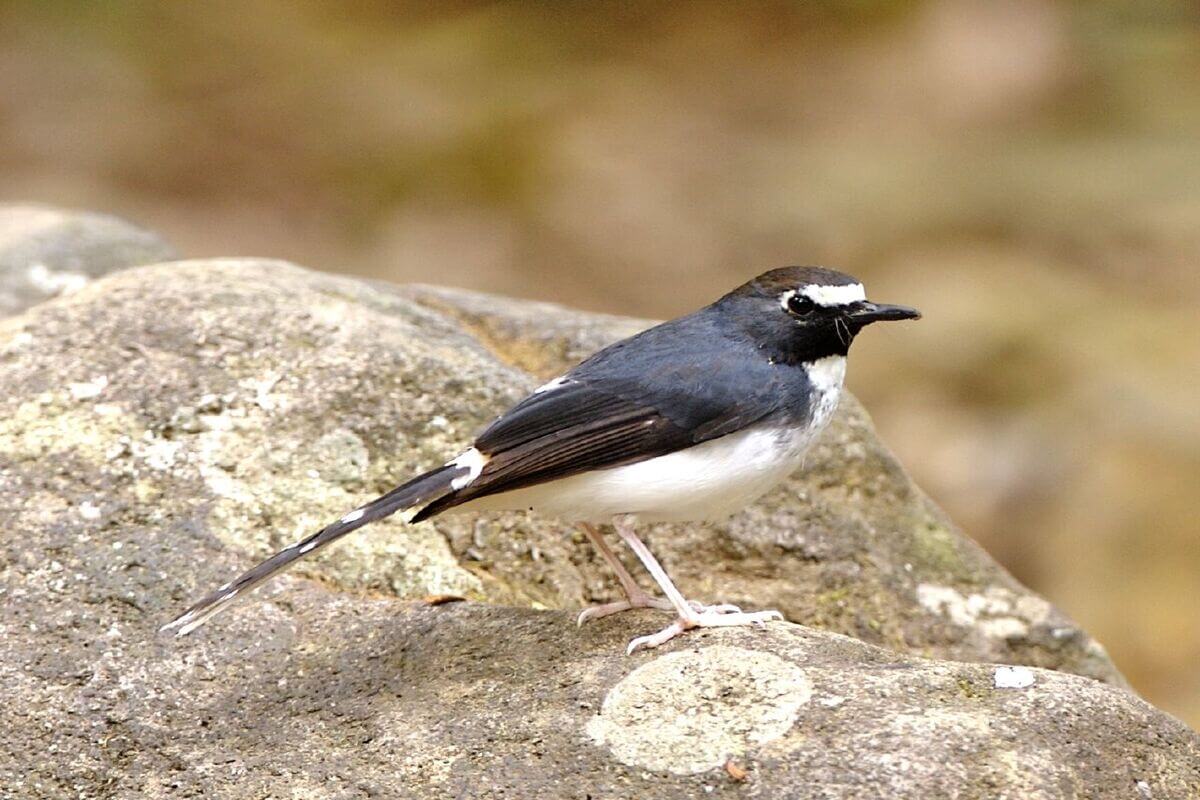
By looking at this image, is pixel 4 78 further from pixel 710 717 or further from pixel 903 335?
pixel 710 717

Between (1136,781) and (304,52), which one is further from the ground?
(304,52)

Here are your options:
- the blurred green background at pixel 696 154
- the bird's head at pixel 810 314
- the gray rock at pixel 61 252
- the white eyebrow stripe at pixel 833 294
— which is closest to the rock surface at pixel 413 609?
the bird's head at pixel 810 314

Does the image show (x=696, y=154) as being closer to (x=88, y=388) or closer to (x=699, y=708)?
(x=88, y=388)

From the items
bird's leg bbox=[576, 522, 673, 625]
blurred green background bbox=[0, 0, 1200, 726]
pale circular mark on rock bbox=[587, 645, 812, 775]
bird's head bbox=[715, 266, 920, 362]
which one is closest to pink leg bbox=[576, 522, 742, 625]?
bird's leg bbox=[576, 522, 673, 625]

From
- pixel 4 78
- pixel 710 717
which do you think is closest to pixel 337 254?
pixel 4 78

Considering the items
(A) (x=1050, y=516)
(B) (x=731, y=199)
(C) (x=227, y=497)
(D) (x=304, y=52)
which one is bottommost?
(A) (x=1050, y=516)

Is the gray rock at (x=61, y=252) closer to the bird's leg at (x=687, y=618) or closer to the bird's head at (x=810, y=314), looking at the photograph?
the bird's head at (x=810, y=314)

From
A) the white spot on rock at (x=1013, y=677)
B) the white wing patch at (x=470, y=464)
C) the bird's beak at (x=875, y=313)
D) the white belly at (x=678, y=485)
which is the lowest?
the white spot on rock at (x=1013, y=677)
